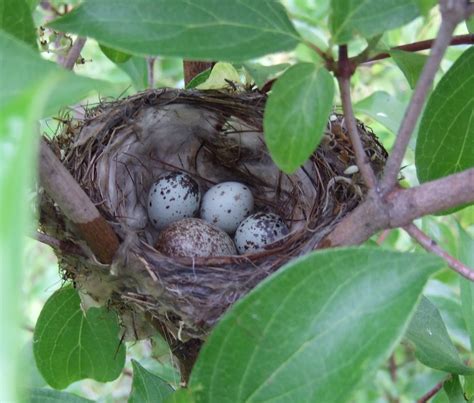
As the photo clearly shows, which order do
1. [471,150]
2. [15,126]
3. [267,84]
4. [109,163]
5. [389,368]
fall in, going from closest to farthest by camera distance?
[15,126] → [471,150] → [267,84] → [109,163] → [389,368]

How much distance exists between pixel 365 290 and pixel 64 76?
0.30m

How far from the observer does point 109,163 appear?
1218 mm

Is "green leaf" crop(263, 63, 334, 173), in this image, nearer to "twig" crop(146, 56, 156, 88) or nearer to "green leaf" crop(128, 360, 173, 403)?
"green leaf" crop(128, 360, 173, 403)

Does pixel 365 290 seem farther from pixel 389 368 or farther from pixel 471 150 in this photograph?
pixel 389 368

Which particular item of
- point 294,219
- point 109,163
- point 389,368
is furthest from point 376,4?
point 389,368

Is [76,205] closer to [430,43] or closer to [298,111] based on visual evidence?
[298,111]

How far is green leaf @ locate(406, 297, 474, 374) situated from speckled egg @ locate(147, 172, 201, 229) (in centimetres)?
61

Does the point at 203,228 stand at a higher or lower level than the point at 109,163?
lower

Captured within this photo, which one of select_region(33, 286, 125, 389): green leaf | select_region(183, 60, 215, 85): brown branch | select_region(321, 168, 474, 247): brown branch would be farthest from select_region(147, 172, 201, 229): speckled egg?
select_region(321, 168, 474, 247): brown branch

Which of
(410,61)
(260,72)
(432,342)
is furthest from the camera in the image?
(260,72)

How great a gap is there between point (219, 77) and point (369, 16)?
1.93 ft

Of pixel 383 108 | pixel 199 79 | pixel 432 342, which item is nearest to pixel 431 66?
pixel 432 342

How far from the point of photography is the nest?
91 centimetres

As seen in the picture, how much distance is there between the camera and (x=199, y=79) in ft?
4.08
